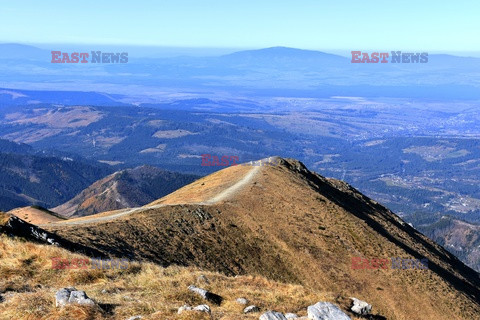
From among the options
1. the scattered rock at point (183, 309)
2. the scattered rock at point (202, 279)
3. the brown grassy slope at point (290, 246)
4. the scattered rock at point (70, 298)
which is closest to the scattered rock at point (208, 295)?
the scattered rock at point (202, 279)

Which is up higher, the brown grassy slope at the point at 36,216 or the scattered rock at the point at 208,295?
the scattered rock at the point at 208,295

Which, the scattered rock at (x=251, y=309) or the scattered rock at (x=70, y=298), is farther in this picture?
the scattered rock at (x=251, y=309)

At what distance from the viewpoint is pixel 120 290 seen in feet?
71.4

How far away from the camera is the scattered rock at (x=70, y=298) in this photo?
58.1 ft

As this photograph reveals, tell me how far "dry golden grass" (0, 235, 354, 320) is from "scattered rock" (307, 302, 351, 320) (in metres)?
1.38

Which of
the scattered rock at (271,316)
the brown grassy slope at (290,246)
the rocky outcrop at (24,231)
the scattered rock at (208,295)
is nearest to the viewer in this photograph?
the scattered rock at (271,316)

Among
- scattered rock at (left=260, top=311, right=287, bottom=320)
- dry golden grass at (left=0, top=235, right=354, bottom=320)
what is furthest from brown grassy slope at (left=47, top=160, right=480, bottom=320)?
scattered rock at (left=260, top=311, right=287, bottom=320)

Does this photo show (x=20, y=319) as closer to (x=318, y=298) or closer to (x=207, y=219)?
(x=318, y=298)

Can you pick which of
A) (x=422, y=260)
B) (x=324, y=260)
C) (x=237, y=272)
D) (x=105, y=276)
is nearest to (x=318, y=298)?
(x=105, y=276)

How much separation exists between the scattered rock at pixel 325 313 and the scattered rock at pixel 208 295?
4755mm

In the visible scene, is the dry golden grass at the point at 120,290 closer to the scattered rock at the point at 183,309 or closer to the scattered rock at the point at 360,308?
the scattered rock at the point at 183,309

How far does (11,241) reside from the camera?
88.5 ft

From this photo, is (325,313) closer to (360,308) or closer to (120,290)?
(360,308)

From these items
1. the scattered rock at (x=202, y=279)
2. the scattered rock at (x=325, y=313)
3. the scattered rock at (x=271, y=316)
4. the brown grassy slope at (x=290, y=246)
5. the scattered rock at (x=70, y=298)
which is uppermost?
the scattered rock at (x=70, y=298)
